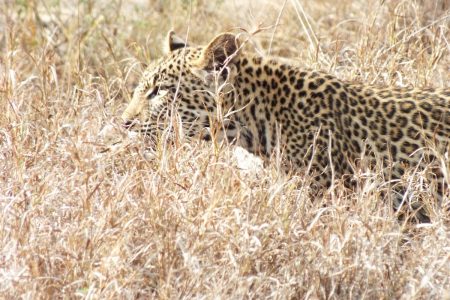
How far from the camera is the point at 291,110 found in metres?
6.71

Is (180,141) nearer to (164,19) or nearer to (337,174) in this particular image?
(337,174)

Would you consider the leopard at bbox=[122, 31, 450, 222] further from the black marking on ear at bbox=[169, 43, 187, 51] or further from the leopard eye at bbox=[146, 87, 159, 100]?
the black marking on ear at bbox=[169, 43, 187, 51]

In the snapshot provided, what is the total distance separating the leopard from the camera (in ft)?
21.5

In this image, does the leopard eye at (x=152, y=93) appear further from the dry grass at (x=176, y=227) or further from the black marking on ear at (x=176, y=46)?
the black marking on ear at (x=176, y=46)

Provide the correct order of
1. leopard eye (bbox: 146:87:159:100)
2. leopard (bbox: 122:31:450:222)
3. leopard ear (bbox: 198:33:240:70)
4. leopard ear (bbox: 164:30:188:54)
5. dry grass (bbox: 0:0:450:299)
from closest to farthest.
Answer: dry grass (bbox: 0:0:450:299), leopard (bbox: 122:31:450:222), leopard ear (bbox: 198:33:240:70), leopard eye (bbox: 146:87:159:100), leopard ear (bbox: 164:30:188:54)

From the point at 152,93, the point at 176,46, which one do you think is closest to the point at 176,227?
the point at 152,93

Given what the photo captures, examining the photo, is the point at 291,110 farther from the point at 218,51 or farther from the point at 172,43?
the point at 172,43

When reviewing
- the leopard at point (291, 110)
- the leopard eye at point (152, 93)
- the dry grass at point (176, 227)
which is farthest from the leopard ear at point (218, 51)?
the dry grass at point (176, 227)

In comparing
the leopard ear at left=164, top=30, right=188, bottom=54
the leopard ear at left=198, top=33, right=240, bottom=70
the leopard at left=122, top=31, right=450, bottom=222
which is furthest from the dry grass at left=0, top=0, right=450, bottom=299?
the leopard ear at left=164, top=30, right=188, bottom=54

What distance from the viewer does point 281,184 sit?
18.5ft

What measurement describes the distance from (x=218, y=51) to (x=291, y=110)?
1.83 feet

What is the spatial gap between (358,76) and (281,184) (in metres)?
2.35

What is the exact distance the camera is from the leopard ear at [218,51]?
6707mm

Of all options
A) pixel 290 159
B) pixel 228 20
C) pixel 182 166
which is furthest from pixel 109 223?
pixel 228 20
